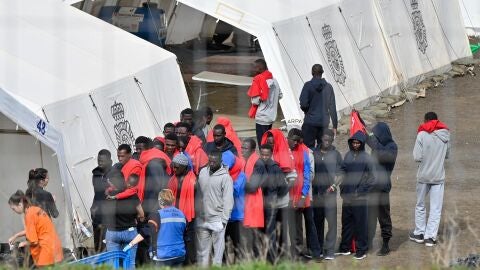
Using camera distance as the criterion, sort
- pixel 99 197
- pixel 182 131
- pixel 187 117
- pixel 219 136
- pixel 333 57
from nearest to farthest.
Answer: pixel 99 197 < pixel 219 136 < pixel 182 131 < pixel 187 117 < pixel 333 57

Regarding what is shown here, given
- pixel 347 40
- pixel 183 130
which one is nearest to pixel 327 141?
pixel 183 130

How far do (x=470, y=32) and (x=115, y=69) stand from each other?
32.3 ft

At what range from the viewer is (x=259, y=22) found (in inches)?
604

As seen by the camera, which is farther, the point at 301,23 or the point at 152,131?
the point at 301,23

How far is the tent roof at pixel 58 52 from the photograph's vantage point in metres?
12.2

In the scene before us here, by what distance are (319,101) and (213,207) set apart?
11.9 feet

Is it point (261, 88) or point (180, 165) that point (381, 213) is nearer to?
point (180, 165)

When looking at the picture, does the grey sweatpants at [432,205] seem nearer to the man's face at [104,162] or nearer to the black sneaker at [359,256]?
the black sneaker at [359,256]

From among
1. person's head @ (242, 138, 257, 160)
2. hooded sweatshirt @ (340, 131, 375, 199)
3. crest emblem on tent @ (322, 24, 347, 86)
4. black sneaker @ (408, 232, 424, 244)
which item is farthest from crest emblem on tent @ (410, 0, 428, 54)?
person's head @ (242, 138, 257, 160)

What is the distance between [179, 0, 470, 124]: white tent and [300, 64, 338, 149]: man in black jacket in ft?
4.22

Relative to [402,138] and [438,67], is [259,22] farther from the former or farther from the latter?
[438,67]

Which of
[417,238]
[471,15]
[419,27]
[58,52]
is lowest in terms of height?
[417,238]

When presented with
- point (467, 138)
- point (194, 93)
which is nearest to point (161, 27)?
point (194, 93)

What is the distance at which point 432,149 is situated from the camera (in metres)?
11.6
